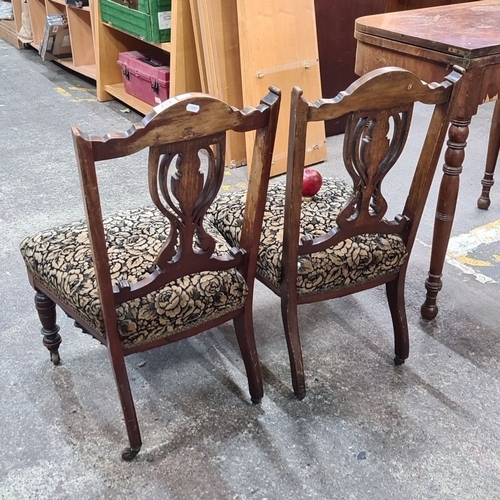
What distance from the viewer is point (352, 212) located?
152cm

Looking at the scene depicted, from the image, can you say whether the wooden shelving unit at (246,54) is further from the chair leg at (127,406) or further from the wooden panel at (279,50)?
the chair leg at (127,406)

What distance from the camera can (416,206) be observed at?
163 cm

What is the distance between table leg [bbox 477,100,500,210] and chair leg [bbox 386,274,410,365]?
1109 mm

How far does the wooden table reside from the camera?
1.67 metres

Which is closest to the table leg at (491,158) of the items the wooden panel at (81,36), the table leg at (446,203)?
the table leg at (446,203)

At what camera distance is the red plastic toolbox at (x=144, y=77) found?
3.54 meters

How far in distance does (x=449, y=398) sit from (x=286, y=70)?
181cm

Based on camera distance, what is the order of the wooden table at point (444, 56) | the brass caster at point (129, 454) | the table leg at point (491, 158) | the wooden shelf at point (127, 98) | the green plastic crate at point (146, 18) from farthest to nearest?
the wooden shelf at point (127, 98) < the green plastic crate at point (146, 18) < the table leg at point (491, 158) < the wooden table at point (444, 56) < the brass caster at point (129, 454)

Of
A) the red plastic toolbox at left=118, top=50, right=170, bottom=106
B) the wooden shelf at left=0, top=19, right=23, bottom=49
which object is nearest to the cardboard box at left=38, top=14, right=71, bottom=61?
the wooden shelf at left=0, top=19, right=23, bottom=49

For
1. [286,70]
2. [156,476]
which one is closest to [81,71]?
[286,70]

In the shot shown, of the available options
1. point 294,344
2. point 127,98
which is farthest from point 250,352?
point 127,98

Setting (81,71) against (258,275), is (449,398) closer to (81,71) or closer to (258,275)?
(258,275)

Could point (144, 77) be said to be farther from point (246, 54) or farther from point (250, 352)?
point (250, 352)

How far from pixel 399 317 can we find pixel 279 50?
160cm
